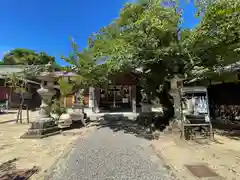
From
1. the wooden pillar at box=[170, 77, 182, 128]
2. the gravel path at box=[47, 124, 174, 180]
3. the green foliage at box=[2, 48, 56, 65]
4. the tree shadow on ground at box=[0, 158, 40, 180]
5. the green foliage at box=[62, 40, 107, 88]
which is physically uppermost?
the green foliage at box=[2, 48, 56, 65]

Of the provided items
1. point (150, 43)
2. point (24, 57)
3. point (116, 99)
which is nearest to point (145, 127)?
point (150, 43)

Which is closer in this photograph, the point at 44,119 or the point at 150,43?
the point at 150,43

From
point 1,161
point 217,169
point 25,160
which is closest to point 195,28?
point 217,169

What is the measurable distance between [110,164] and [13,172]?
200 centimetres

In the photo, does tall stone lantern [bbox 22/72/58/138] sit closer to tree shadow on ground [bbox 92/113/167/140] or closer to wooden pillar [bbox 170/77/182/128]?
tree shadow on ground [bbox 92/113/167/140]

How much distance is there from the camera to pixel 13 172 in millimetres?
3406

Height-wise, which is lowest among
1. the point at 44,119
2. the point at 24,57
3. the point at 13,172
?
the point at 13,172

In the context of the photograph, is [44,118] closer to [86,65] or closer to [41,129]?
[41,129]

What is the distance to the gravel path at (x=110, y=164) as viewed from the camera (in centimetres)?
310

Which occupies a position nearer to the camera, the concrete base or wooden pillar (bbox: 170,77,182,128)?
wooden pillar (bbox: 170,77,182,128)

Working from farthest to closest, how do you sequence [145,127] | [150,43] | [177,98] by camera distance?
1. [145,127]
2. [177,98]
3. [150,43]

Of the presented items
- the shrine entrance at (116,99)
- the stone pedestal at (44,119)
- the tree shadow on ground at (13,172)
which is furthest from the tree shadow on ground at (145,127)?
the shrine entrance at (116,99)

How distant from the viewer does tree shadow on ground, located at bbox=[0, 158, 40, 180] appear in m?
3.18

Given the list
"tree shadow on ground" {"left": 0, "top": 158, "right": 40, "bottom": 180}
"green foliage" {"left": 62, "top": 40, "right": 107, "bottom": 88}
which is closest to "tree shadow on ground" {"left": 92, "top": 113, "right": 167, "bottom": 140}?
"green foliage" {"left": 62, "top": 40, "right": 107, "bottom": 88}
